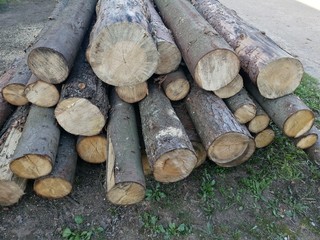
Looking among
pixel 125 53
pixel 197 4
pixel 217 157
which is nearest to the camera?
pixel 125 53

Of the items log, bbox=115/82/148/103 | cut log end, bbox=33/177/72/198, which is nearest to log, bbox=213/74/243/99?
log, bbox=115/82/148/103

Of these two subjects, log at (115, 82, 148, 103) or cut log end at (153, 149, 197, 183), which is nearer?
cut log end at (153, 149, 197, 183)

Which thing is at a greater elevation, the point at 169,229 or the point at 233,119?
the point at 233,119

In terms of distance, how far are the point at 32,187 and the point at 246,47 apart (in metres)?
2.93

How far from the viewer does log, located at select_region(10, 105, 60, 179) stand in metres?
3.01

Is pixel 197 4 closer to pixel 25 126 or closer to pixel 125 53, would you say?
pixel 125 53

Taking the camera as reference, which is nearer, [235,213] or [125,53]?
[125,53]

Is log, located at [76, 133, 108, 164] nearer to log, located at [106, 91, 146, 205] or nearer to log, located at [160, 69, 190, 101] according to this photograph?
log, located at [106, 91, 146, 205]

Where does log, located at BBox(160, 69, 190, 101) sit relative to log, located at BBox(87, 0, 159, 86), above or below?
below

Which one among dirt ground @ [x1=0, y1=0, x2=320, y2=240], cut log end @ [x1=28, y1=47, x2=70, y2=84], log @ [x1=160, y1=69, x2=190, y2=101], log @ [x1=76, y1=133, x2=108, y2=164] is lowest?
dirt ground @ [x1=0, y1=0, x2=320, y2=240]

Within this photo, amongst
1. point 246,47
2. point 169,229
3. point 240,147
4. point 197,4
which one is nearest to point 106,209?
point 169,229

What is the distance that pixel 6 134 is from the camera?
143 inches

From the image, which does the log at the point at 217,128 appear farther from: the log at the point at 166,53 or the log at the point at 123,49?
the log at the point at 123,49

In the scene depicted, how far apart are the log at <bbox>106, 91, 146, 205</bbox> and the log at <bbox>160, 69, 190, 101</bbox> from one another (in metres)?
0.49
